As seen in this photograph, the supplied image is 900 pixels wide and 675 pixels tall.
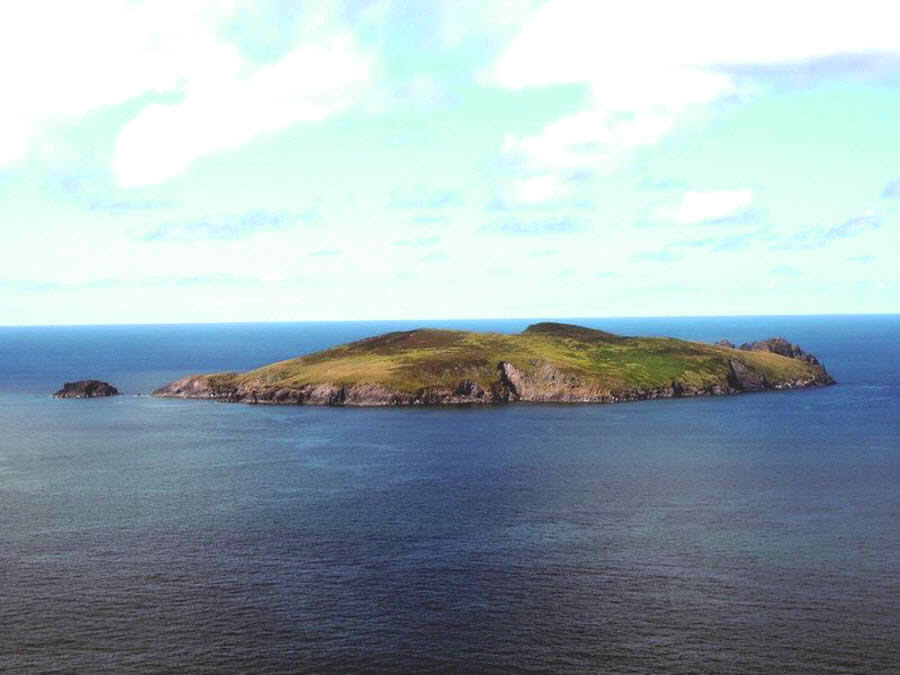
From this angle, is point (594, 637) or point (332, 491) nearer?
point (594, 637)

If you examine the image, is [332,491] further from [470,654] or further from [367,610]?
[470,654]

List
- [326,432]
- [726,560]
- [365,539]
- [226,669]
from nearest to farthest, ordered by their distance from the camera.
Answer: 1. [226,669]
2. [726,560]
3. [365,539]
4. [326,432]

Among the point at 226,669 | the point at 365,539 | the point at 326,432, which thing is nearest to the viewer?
the point at 226,669

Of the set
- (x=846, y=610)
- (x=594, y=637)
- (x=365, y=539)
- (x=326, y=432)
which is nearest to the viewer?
(x=594, y=637)

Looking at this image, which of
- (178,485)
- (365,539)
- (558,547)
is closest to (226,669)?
(365,539)

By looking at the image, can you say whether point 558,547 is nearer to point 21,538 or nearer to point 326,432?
point 21,538

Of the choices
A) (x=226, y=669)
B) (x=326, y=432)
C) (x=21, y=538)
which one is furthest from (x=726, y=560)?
(x=326, y=432)
